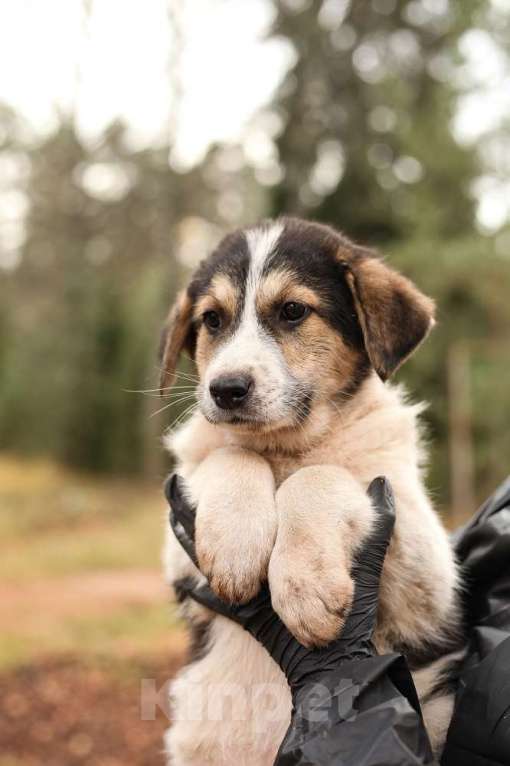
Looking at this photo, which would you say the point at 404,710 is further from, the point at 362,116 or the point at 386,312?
the point at 362,116

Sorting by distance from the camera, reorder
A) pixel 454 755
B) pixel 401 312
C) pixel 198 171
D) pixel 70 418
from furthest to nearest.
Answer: pixel 70 418, pixel 198 171, pixel 401 312, pixel 454 755

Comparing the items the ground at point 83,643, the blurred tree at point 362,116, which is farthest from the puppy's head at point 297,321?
the blurred tree at point 362,116

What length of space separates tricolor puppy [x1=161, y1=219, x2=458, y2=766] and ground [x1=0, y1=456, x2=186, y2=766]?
0.89 m

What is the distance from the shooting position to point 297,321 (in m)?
3.62

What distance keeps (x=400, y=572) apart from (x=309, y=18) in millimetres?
17388

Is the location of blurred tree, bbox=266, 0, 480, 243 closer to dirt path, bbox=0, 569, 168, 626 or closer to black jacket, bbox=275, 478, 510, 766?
dirt path, bbox=0, 569, 168, 626

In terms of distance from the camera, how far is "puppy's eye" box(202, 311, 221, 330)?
3779 millimetres

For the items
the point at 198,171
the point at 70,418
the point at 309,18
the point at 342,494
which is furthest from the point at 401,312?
the point at 70,418

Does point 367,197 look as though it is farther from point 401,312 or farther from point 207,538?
point 207,538

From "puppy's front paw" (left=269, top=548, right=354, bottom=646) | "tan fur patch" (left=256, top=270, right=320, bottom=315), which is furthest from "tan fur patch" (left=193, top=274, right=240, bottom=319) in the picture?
"puppy's front paw" (left=269, top=548, right=354, bottom=646)

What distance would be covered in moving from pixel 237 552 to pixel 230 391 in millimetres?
717

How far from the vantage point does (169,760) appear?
3260 mm

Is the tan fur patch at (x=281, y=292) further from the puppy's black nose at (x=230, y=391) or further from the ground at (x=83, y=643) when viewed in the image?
the ground at (x=83, y=643)

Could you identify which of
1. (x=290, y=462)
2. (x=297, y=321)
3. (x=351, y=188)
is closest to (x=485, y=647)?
(x=290, y=462)
